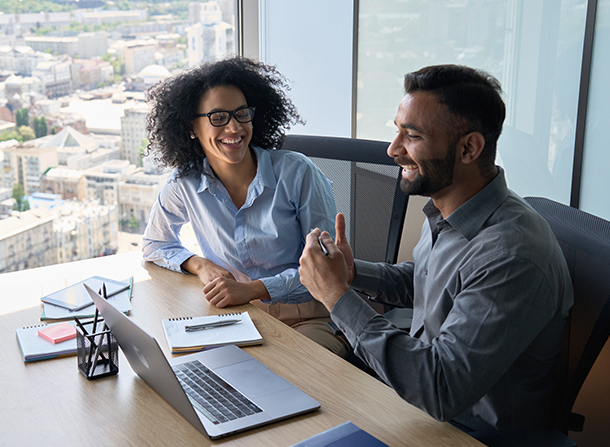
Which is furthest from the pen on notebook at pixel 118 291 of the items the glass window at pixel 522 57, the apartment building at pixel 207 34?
the apartment building at pixel 207 34

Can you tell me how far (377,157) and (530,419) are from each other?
0.92m

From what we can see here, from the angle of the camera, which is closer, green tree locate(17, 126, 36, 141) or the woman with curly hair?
the woman with curly hair

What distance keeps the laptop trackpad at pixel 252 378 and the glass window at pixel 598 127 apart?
1.52 m

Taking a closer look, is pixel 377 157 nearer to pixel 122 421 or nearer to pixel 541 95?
pixel 541 95

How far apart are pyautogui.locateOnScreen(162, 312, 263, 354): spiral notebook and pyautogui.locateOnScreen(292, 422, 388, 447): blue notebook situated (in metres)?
0.40

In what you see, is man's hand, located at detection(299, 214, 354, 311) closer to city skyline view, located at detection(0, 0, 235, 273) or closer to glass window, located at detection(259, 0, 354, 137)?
city skyline view, located at detection(0, 0, 235, 273)

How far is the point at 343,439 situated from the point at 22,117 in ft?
7.85

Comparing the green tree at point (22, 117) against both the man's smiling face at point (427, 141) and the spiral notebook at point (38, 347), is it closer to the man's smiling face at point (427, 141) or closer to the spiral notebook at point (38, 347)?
the spiral notebook at point (38, 347)

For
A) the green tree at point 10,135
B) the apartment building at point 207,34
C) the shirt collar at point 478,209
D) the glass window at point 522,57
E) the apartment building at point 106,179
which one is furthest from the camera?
the apartment building at point 207,34

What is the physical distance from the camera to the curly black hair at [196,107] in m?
2.01

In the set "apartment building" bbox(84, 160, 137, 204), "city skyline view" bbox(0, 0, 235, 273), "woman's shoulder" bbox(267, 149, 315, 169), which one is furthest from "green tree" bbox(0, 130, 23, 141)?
"woman's shoulder" bbox(267, 149, 315, 169)

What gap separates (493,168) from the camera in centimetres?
124

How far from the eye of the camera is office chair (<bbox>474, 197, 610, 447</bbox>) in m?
1.04

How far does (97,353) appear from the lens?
1.20 metres
